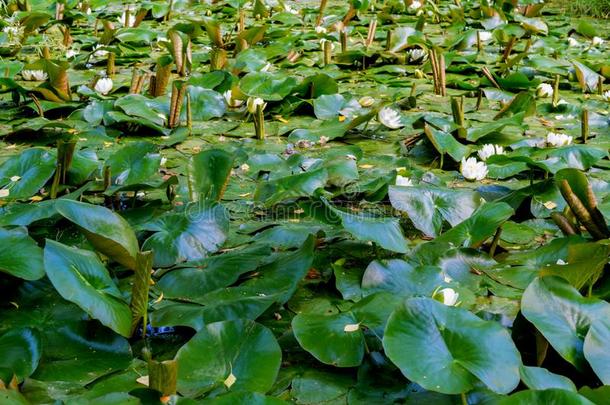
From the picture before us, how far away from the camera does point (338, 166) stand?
163cm

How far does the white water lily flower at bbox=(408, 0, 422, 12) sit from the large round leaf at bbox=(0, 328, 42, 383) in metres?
3.51

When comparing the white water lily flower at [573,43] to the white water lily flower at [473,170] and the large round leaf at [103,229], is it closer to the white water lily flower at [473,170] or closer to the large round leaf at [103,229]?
the white water lily flower at [473,170]

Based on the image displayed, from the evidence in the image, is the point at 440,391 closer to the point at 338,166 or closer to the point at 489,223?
the point at 489,223

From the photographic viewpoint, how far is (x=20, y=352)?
3.21ft

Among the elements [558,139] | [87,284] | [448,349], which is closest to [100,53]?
[558,139]

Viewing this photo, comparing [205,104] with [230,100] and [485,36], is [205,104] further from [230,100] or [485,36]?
[485,36]

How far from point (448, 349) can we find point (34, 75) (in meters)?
2.17

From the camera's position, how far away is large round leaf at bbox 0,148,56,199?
1515 millimetres

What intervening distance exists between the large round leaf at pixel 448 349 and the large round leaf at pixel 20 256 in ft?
1.87

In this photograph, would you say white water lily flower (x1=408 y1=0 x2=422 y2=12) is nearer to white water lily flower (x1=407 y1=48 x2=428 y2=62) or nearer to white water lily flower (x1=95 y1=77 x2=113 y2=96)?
white water lily flower (x1=407 y1=48 x2=428 y2=62)

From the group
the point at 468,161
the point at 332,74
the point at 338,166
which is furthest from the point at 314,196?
the point at 332,74

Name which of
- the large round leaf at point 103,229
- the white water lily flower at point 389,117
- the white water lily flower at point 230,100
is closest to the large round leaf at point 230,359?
the large round leaf at point 103,229

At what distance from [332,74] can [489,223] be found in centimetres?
164

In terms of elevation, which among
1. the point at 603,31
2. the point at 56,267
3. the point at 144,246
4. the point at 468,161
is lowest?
the point at 603,31
